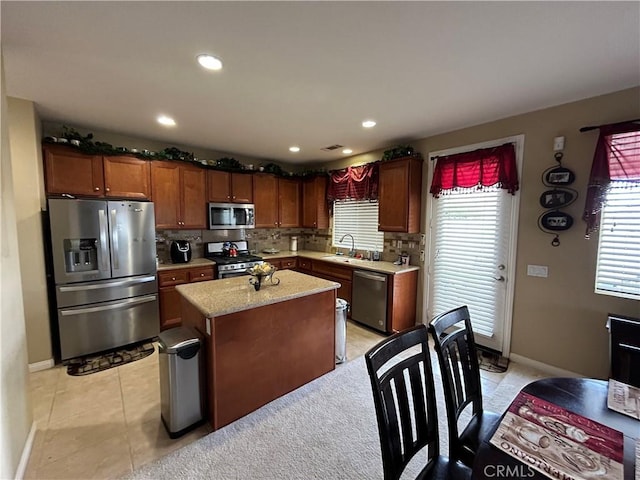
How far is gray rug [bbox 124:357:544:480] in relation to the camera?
1733mm

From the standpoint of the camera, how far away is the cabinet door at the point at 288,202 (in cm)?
509

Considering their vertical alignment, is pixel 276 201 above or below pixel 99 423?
above

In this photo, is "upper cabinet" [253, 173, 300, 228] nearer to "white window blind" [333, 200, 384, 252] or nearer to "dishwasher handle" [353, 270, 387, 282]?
"white window blind" [333, 200, 384, 252]

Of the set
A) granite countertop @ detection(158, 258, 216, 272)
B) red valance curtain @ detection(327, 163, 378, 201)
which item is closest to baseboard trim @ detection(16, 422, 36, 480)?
granite countertop @ detection(158, 258, 216, 272)

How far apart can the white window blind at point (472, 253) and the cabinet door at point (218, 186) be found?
10.3ft

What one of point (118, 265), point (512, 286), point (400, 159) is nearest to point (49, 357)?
point (118, 265)

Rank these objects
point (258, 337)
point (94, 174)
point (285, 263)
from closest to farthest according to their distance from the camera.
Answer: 1. point (258, 337)
2. point (94, 174)
3. point (285, 263)

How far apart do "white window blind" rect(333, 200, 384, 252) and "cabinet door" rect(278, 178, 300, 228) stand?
757mm

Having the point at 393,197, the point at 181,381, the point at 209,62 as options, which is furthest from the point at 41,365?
the point at 393,197

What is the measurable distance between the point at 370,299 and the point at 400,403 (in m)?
2.65

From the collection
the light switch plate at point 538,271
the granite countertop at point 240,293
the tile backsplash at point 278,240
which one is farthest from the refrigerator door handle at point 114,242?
the light switch plate at point 538,271

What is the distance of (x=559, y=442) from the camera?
1042mm

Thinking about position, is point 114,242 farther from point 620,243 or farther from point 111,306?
point 620,243

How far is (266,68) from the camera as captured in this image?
2.02m
